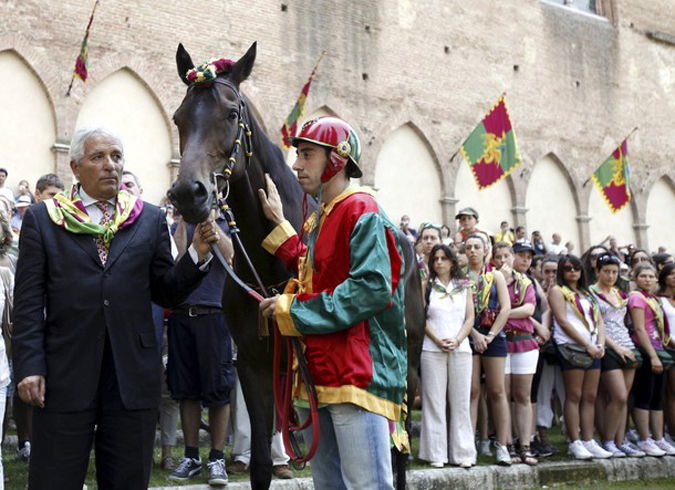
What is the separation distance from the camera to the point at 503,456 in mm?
7941

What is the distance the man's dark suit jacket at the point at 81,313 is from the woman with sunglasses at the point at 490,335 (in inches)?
199

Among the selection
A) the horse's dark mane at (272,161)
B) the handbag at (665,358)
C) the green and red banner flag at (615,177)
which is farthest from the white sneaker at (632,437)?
the green and red banner flag at (615,177)

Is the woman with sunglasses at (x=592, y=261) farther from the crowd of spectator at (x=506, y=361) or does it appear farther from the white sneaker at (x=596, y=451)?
the white sneaker at (x=596, y=451)

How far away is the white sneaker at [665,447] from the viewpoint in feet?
30.0

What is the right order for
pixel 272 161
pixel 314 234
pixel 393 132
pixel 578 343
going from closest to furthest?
pixel 314 234, pixel 272 161, pixel 578 343, pixel 393 132

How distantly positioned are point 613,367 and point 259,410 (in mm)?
5615

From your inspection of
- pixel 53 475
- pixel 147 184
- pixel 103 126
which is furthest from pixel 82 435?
pixel 147 184

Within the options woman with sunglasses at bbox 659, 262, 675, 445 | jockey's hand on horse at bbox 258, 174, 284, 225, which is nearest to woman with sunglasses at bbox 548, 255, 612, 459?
woman with sunglasses at bbox 659, 262, 675, 445

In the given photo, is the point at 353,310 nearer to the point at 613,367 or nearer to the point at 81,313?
the point at 81,313

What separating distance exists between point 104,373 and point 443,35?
67.8 feet

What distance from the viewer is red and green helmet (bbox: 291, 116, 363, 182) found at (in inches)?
138

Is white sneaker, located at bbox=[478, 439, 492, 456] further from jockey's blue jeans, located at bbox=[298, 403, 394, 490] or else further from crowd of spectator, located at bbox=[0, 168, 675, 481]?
jockey's blue jeans, located at bbox=[298, 403, 394, 490]

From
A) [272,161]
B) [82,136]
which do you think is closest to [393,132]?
[272,161]

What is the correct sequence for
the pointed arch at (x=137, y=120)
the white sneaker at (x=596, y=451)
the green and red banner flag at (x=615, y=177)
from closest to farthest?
the white sneaker at (x=596, y=451) → the pointed arch at (x=137, y=120) → the green and red banner flag at (x=615, y=177)
